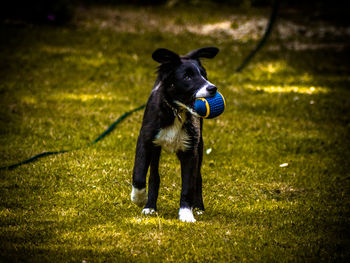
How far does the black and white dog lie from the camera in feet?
13.3

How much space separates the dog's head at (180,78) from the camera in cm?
400

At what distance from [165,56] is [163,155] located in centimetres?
285

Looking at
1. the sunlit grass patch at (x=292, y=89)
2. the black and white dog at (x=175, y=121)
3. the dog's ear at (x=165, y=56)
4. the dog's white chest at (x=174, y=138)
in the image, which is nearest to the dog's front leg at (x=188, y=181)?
Answer: the black and white dog at (x=175, y=121)

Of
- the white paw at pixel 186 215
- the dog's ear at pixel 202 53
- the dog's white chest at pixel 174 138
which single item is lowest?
the white paw at pixel 186 215

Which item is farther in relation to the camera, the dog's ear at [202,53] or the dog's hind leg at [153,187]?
the dog's hind leg at [153,187]

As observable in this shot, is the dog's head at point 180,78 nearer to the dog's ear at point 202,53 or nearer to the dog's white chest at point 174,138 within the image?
the dog's ear at point 202,53

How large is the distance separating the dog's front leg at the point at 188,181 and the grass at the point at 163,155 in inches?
5.4

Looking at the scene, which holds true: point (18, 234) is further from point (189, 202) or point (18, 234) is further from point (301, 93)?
point (301, 93)

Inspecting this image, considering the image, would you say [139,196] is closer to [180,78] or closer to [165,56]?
[180,78]

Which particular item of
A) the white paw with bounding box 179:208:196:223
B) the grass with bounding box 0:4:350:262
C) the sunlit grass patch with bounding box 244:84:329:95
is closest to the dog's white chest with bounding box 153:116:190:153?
the white paw with bounding box 179:208:196:223

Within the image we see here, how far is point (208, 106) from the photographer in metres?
3.91

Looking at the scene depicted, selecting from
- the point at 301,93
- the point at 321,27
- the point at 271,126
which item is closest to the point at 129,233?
the point at 271,126

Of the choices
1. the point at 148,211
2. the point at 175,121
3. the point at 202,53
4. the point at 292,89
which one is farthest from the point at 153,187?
the point at 292,89

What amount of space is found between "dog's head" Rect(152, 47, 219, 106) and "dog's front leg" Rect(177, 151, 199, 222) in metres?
0.60
